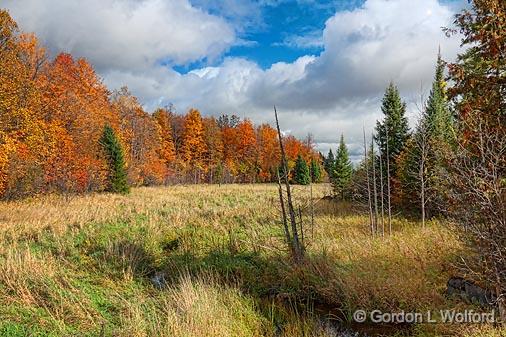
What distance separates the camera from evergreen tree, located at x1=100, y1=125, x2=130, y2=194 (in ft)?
90.0

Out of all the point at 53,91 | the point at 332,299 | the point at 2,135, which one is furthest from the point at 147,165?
the point at 332,299

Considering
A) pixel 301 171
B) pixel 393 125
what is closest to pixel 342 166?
pixel 393 125

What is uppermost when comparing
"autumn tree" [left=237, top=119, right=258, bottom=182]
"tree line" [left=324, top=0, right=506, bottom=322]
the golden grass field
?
"autumn tree" [left=237, top=119, right=258, bottom=182]

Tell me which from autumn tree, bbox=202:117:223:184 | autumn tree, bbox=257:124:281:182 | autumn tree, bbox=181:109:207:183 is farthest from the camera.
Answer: autumn tree, bbox=257:124:281:182

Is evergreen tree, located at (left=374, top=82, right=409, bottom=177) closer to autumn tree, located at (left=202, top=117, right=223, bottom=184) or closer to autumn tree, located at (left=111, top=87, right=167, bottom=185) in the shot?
autumn tree, located at (left=111, top=87, right=167, bottom=185)

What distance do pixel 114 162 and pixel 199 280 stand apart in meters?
22.6

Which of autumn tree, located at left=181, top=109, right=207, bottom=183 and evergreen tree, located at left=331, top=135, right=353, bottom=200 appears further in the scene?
autumn tree, located at left=181, top=109, right=207, bottom=183

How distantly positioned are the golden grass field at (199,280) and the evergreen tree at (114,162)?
513 inches

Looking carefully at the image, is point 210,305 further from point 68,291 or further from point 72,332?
point 68,291

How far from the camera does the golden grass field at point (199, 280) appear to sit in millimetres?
6223

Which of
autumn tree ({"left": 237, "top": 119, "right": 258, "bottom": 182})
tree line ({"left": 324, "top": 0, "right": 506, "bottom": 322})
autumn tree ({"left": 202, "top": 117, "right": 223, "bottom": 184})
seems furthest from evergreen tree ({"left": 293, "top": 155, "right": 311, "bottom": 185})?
tree line ({"left": 324, "top": 0, "right": 506, "bottom": 322})

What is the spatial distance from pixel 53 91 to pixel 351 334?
24.5 meters

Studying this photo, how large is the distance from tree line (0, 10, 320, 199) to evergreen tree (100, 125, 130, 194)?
3.1 inches

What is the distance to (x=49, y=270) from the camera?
27.4 ft
